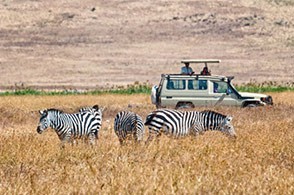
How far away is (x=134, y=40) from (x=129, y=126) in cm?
7579

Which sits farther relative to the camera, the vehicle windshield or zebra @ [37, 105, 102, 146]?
the vehicle windshield

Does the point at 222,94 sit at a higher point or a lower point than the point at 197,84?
lower

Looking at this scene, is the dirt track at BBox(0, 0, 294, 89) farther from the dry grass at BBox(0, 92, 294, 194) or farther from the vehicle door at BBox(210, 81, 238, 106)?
the dry grass at BBox(0, 92, 294, 194)

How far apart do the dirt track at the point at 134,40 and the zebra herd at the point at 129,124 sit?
2040 inches

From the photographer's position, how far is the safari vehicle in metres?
32.6

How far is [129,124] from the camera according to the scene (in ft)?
58.5

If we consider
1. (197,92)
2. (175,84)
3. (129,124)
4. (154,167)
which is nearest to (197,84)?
(197,92)

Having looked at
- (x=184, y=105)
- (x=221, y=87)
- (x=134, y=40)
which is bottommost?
(x=184, y=105)

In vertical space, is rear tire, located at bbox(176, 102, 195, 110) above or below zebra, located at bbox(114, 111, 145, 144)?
below

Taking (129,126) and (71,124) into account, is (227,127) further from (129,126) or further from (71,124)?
(71,124)

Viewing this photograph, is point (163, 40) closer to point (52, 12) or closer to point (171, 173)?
point (52, 12)

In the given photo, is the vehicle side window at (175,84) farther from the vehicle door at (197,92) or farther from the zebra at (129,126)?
the zebra at (129,126)

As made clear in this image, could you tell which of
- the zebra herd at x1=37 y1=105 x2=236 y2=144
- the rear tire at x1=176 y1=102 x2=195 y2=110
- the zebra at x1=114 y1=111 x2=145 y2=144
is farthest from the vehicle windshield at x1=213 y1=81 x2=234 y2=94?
the zebra at x1=114 y1=111 x2=145 y2=144

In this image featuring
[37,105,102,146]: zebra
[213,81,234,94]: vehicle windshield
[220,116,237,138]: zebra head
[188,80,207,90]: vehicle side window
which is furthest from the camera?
[188,80,207,90]: vehicle side window
